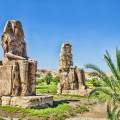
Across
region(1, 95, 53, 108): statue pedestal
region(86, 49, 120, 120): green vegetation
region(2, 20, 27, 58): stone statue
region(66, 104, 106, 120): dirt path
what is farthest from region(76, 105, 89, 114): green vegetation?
region(86, 49, 120, 120): green vegetation

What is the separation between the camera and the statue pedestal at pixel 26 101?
24547 mm

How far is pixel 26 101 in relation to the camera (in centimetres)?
2453

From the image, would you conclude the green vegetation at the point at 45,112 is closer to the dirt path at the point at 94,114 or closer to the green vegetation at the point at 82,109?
the dirt path at the point at 94,114

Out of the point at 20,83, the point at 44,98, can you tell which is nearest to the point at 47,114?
the point at 44,98

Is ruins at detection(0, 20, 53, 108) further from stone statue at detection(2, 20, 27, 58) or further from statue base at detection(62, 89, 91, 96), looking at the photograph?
statue base at detection(62, 89, 91, 96)

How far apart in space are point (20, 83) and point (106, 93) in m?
9.30

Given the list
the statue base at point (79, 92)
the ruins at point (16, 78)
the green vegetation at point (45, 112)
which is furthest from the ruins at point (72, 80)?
the green vegetation at point (45, 112)

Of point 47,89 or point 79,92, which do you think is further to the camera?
point 47,89

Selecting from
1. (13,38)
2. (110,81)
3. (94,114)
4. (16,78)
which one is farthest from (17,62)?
(110,81)

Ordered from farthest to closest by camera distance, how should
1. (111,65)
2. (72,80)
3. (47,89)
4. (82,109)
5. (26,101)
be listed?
1. (47,89)
2. (72,80)
3. (82,109)
4. (26,101)
5. (111,65)

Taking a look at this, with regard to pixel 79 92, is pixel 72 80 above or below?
above

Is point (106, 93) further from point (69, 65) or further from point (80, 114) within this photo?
point (69, 65)

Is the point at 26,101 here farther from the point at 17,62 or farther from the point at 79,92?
the point at 79,92

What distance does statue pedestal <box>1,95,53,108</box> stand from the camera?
24.5m
